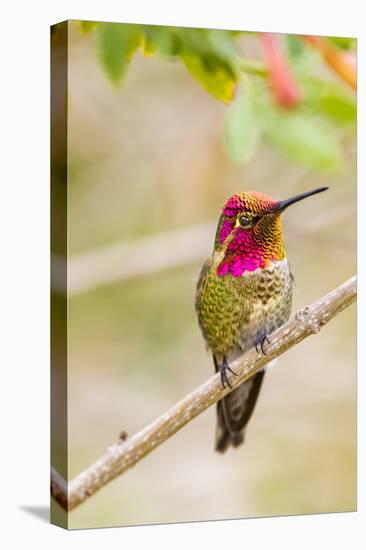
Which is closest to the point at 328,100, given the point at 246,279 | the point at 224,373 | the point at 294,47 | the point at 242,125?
the point at 294,47

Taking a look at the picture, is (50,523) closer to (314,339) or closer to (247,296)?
(247,296)

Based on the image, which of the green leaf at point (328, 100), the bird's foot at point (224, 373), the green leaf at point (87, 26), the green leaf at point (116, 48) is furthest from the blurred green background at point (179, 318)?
the green leaf at point (116, 48)

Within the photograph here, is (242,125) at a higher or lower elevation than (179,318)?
higher

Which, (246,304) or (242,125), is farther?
(246,304)

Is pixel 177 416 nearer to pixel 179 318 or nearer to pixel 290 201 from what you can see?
pixel 179 318

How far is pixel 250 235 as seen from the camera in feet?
12.2

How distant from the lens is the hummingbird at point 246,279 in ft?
12.2

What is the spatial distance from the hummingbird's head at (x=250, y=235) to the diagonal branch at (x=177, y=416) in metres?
0.38

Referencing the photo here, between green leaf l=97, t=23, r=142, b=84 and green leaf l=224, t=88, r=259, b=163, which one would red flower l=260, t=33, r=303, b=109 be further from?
green leaf l=97, t=23, r=142, b=84

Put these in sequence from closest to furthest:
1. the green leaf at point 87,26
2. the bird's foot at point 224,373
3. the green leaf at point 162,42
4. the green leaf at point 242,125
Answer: the green leaf at point 162,42 → the green leaf at point 87,26 → the green leaf at point 242,125 → the bird's foot at point 224,373

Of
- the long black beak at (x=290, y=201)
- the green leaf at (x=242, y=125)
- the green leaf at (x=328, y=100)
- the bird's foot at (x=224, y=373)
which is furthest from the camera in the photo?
the bird's foot at (x=224, y=373)

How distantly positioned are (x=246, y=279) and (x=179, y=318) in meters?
0.43

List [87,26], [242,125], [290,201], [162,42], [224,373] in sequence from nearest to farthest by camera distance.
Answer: [162,42] → [87,26] → [242,125] → [290,201] → [224,373]

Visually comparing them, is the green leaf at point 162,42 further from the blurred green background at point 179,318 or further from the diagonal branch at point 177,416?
the diagonal branch at point 177,416
